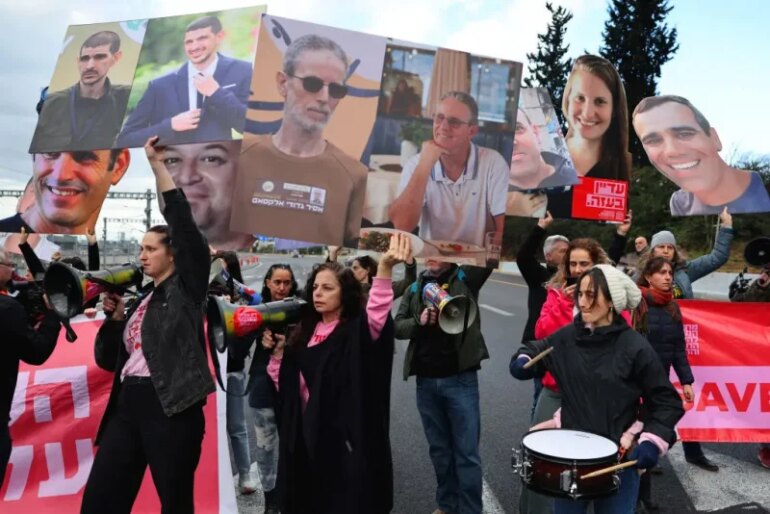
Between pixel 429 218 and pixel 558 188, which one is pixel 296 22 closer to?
pixel 429 218

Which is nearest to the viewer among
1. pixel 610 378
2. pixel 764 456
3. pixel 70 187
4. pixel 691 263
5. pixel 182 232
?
pixel 182 232

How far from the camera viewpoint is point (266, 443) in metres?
4.51

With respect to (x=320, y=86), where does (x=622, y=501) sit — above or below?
below

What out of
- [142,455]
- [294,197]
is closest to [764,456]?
[294,197]

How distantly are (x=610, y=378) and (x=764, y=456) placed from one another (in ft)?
11.0

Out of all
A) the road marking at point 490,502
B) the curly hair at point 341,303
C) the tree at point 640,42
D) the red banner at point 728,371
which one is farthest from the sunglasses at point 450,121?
the tree at point 640,42

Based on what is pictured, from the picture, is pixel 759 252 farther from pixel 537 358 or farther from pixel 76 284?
pixel 76 284

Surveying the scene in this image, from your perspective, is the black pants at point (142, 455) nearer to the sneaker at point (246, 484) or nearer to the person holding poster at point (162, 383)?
the person holding poster at point (162, 383)

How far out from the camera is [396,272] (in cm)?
1988

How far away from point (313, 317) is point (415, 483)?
6.86 feet

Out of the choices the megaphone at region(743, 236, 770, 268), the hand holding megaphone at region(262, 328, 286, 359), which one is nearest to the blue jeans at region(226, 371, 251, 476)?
the hand holding megaphone at region(262, 328, 286, 359)

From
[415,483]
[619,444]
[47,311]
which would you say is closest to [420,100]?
[619,444]

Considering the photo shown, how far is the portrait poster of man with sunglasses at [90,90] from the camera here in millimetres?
3486

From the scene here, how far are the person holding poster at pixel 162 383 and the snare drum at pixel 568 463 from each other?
142 centimetres
